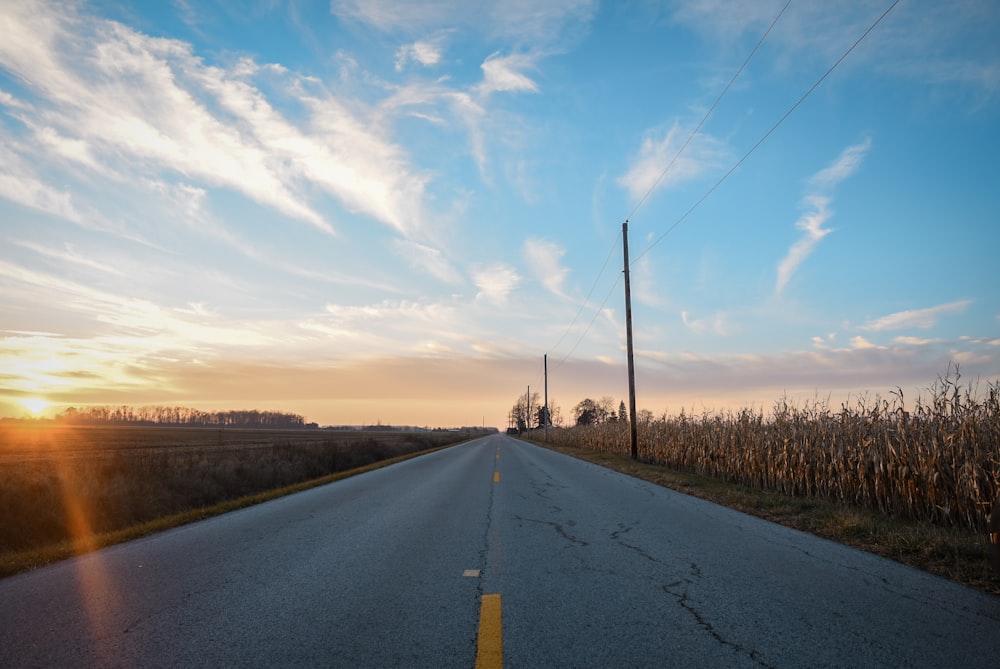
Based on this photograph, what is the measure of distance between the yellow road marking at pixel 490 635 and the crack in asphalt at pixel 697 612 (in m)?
1.44

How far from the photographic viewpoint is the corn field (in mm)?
7809

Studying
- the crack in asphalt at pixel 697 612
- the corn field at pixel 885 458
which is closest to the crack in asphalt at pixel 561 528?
the crack in asphalt at pixel 697 612

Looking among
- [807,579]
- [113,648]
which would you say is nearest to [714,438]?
[807,579]

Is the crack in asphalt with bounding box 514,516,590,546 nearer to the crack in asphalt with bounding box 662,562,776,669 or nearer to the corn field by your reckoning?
the crack in asphalt with bounding box 662,562,776,669

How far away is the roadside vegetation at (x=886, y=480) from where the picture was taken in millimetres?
6270

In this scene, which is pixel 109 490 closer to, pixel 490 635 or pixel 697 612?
pixel 490 635

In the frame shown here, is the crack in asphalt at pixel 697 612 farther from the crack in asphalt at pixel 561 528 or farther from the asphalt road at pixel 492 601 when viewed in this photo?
the crack in asphalt at pixel 561 528

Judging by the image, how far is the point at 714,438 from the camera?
1738 cm

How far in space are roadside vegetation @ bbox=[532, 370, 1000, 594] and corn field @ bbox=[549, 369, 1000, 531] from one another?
2cm

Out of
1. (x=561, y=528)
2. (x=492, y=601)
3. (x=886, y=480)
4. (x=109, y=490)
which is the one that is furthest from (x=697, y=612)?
(x=109, y=490)

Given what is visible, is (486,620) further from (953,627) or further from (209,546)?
(209,546)

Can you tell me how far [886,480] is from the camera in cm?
928

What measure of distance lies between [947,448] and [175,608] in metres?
10.1

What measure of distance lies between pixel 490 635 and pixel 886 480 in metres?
8.87
